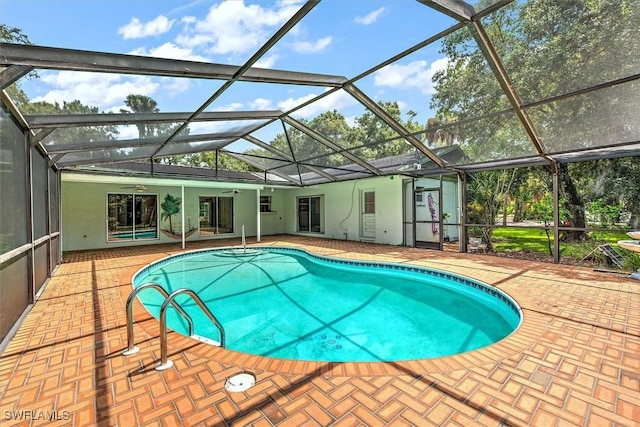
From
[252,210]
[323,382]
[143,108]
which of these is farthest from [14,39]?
[252,210]

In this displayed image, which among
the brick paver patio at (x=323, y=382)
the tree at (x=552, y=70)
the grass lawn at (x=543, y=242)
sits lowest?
the brick paver patio at (x=323, y=382)

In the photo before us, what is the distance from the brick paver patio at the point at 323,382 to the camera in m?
2.11

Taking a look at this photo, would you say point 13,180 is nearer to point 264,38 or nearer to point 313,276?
point 264,38

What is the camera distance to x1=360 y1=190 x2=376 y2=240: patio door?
12555mm

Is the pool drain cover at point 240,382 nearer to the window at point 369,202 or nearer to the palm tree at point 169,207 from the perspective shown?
the window at point 369,202

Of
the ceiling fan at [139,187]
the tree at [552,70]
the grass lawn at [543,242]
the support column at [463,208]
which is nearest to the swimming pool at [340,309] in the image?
the support column at [463,208]

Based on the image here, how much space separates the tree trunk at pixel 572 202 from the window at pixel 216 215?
568 inches

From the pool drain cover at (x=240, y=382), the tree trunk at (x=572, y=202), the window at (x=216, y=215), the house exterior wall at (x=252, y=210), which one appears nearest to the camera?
the pool drain cover at (x=240, y=382)

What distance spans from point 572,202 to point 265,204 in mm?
13723

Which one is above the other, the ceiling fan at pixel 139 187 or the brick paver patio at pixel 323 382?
the ceiling fan at pixel 139 187

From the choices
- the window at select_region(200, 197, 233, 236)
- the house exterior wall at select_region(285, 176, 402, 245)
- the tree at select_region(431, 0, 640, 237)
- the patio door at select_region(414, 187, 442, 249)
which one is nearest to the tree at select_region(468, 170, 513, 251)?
the patio door at select_region(414, 187, 442, 249)

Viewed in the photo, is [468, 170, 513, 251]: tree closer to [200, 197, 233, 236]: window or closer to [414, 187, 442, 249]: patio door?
[414, 187, 442, 249]: patio door

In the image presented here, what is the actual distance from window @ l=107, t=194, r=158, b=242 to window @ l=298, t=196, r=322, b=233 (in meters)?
7.10

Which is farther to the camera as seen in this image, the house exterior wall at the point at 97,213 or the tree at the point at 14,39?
the house exterior wall at the point at 97,213
